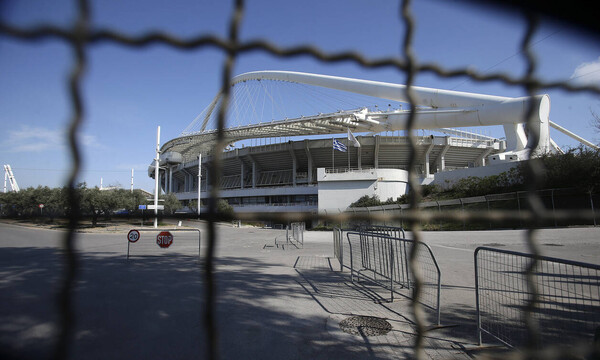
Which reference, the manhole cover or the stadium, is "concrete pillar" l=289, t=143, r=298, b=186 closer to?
the stadium

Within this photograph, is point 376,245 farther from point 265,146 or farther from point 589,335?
point 265,146

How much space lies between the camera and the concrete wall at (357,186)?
37.4m

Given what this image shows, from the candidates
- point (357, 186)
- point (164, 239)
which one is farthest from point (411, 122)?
point (357, 186)

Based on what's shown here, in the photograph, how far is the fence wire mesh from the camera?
0.70 m

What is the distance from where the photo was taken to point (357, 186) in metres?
37.8

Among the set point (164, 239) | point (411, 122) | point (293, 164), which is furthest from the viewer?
point (293, 164)

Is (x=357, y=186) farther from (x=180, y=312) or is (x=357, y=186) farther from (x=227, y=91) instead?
(x=227, y=91)

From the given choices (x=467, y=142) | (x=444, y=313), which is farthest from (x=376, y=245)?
(x=467, y=142)

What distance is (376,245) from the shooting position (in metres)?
7.44

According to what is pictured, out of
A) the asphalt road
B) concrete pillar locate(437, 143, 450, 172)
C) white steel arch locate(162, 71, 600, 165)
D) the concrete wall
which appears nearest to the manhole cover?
the asphalt road

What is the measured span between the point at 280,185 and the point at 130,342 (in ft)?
168

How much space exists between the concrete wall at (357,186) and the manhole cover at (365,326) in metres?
32.0

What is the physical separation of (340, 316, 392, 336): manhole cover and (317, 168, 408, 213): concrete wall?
105 feet

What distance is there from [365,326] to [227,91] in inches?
179
